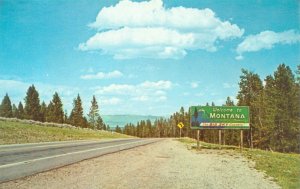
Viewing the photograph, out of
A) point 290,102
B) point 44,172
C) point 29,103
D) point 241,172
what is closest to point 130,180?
point 44,172

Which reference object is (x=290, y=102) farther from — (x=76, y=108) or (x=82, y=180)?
(x=76, y=108)

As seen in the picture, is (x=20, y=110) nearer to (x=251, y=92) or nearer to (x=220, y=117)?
(x=251, y=92)

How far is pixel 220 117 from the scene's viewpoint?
3195 cm

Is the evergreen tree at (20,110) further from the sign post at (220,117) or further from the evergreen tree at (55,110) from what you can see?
the sign post at (220,117)

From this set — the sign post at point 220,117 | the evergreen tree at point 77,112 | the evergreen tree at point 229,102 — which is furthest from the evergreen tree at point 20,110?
the sign post at point 220,117

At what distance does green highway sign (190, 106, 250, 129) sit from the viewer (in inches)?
1257

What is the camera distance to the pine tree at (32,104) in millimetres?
117438

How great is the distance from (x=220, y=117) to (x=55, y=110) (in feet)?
334

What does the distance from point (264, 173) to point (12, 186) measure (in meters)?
9.64

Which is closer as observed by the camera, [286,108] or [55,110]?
[286,108]

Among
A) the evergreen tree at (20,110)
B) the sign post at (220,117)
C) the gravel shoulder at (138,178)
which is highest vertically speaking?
the evergreen tree at (20,110)

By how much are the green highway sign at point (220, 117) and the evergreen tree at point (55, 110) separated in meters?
99.4

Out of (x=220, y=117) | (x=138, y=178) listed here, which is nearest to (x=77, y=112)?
(x=220, y=117)

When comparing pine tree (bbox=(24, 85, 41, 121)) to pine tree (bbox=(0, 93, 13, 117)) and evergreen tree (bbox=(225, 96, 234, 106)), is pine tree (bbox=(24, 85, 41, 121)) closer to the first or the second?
pine tree (bbox=(0, 93, 13, 117))
